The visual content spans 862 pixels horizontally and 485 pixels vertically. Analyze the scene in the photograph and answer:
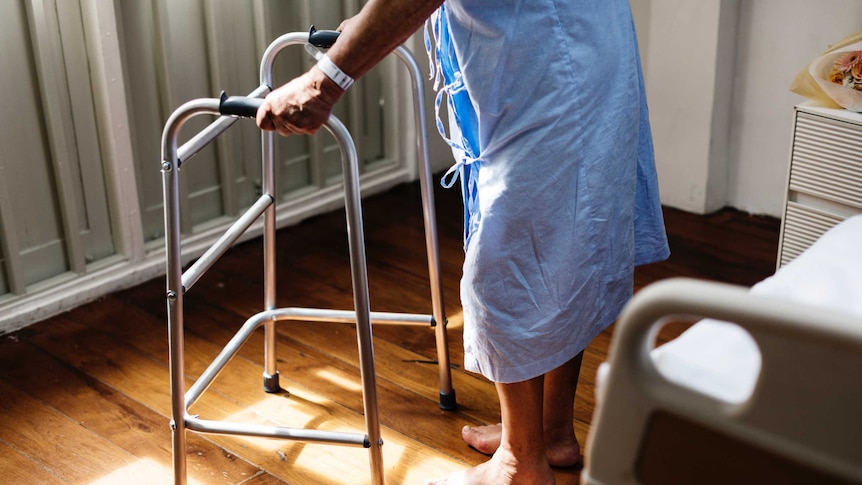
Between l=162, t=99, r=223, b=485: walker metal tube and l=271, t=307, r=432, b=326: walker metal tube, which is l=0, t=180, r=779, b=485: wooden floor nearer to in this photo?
l=271, t=307, r=432, b=326: walker metal tube

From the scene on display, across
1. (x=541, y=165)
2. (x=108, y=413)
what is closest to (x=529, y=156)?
(x=541, y=165)

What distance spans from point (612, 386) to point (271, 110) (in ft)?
2.08

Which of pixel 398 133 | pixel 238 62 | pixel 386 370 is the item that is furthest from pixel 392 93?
pixel 386 370

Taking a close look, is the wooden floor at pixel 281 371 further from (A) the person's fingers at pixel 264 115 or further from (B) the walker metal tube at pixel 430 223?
(A) the person's fingers at pixel 264 115

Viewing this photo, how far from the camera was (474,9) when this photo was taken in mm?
1252

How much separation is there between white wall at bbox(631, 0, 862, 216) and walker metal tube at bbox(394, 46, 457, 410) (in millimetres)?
1277

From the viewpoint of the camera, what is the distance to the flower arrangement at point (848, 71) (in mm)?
1978

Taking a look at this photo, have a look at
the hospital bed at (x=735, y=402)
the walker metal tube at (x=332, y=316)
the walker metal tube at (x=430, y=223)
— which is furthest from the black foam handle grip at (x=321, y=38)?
the hospital bed at (x=735, y=402)

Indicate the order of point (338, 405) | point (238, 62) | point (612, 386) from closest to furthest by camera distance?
point (612, 386) → point (338, 405) → point (238, 62)

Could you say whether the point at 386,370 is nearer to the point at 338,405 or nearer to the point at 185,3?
the point at 338,405

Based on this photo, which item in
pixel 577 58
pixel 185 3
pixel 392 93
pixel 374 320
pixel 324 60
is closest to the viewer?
pixel 324 60

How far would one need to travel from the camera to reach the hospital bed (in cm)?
70

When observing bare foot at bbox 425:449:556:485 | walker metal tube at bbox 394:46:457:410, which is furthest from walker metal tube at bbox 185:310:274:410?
bare foot at bbox 425:449:556:485

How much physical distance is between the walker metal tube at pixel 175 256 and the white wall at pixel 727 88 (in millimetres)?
1841
